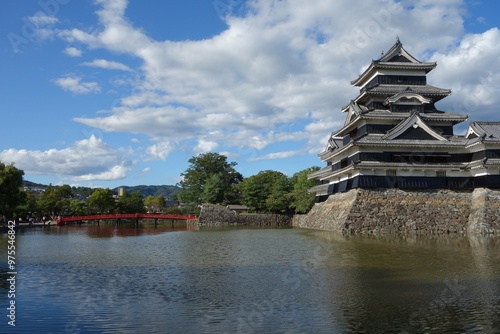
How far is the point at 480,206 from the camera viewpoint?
102 feet

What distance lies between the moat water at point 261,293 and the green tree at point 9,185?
31471 millimetres

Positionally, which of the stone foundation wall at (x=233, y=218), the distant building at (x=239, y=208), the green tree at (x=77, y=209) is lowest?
the stone foundation wall at (x=233, y=218)

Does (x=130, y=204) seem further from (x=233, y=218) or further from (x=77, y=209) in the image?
(x=233, y=218)

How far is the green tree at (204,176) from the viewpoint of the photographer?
6919cm

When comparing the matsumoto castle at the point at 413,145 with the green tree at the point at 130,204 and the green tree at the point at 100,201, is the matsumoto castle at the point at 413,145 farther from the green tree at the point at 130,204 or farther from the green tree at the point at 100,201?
the green tree at the point at 130,204

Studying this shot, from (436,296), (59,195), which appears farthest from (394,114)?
(59,195)

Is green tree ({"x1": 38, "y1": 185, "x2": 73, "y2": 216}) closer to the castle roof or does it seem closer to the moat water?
the castle roof

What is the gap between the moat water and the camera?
8.84 meters

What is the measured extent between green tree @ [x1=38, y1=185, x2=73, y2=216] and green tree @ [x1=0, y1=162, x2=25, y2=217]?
21.4 m

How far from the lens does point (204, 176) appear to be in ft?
231

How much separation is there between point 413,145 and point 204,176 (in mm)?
42223

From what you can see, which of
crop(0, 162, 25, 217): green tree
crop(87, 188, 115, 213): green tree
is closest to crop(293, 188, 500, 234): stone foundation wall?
crop(0, 162, 25, 217): green tree

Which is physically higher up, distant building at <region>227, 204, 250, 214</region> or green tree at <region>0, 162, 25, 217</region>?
green tree at <region>0, 162, 25, 217</region>

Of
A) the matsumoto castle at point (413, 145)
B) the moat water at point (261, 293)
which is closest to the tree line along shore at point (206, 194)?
the matsumoto castle at point (413, 145)
